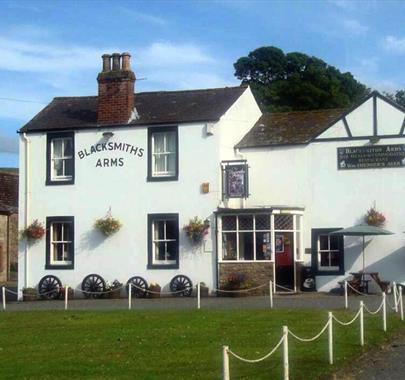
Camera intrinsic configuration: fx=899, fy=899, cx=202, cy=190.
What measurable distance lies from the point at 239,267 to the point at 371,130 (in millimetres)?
6672

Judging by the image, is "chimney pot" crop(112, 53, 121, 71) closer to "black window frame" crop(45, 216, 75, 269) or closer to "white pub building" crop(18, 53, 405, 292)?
"white pub building" crop(18, 53, 405, 292)

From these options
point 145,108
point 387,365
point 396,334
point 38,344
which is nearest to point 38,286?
point 145,108

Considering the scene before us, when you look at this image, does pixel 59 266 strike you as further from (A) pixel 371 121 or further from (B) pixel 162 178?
(A) pixel 371 121

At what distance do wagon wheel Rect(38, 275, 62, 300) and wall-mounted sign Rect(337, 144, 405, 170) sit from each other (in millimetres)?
11346

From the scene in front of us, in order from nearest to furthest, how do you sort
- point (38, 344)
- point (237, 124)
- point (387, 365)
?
point (387, 365), point (38, 344), point (237, 124)

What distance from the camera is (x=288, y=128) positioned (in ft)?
111

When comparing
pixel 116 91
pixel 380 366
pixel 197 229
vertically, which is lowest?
pixel 380 366

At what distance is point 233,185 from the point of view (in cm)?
3198

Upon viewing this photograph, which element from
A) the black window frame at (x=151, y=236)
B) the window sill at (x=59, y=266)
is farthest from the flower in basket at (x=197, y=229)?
the window sill at (x=59, y=266)

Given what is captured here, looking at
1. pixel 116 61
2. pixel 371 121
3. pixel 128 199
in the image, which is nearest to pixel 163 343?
pixel 128 199

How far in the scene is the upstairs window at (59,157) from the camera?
34.6 m

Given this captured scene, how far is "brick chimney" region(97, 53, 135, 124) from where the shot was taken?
3388 cm

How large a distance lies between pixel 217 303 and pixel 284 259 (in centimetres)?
468

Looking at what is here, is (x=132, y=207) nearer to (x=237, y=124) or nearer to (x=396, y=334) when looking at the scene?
(x=237, y=124)
